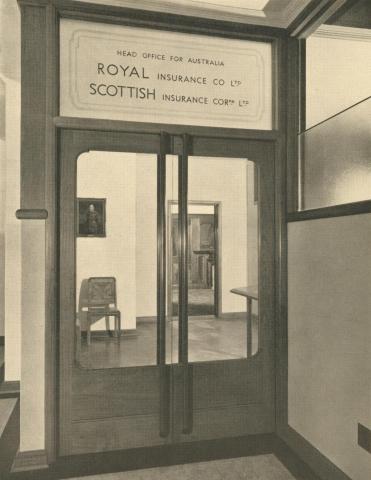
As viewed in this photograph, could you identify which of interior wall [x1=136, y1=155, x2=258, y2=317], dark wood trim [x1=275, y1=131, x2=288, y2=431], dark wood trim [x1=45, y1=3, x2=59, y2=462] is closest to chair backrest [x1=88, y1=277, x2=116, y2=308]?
interior wall [x1=136, y1=155, x2=258, y2=317]

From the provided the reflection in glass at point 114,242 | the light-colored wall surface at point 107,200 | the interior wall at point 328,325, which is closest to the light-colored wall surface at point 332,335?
the interior wall at point 328,325

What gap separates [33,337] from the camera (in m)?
2.58

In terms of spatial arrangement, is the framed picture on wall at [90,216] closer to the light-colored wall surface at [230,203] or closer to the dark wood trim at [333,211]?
the light-colored wall surface at [230,203]

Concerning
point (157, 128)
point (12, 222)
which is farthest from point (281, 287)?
point (12, 222)

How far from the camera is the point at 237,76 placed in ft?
9.45

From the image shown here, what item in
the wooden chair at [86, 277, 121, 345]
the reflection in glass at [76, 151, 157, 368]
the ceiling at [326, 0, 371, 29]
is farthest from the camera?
the wooden chair at [86, 277, 121, 345]

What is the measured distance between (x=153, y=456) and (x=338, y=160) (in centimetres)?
223

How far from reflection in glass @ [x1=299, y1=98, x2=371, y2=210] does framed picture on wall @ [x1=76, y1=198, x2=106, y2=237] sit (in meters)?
1.47

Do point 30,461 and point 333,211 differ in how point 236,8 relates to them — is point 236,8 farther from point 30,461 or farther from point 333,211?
point 30,461

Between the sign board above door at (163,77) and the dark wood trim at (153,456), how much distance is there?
2161mm

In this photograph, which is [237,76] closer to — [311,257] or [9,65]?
[311,257]

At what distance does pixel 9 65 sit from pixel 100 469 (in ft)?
11.2

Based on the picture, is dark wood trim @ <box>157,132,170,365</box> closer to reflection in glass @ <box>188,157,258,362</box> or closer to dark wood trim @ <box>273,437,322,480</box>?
reflection in glass @ <box>188,157,258,362</box>

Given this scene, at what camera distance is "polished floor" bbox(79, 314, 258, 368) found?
9.12 feet
